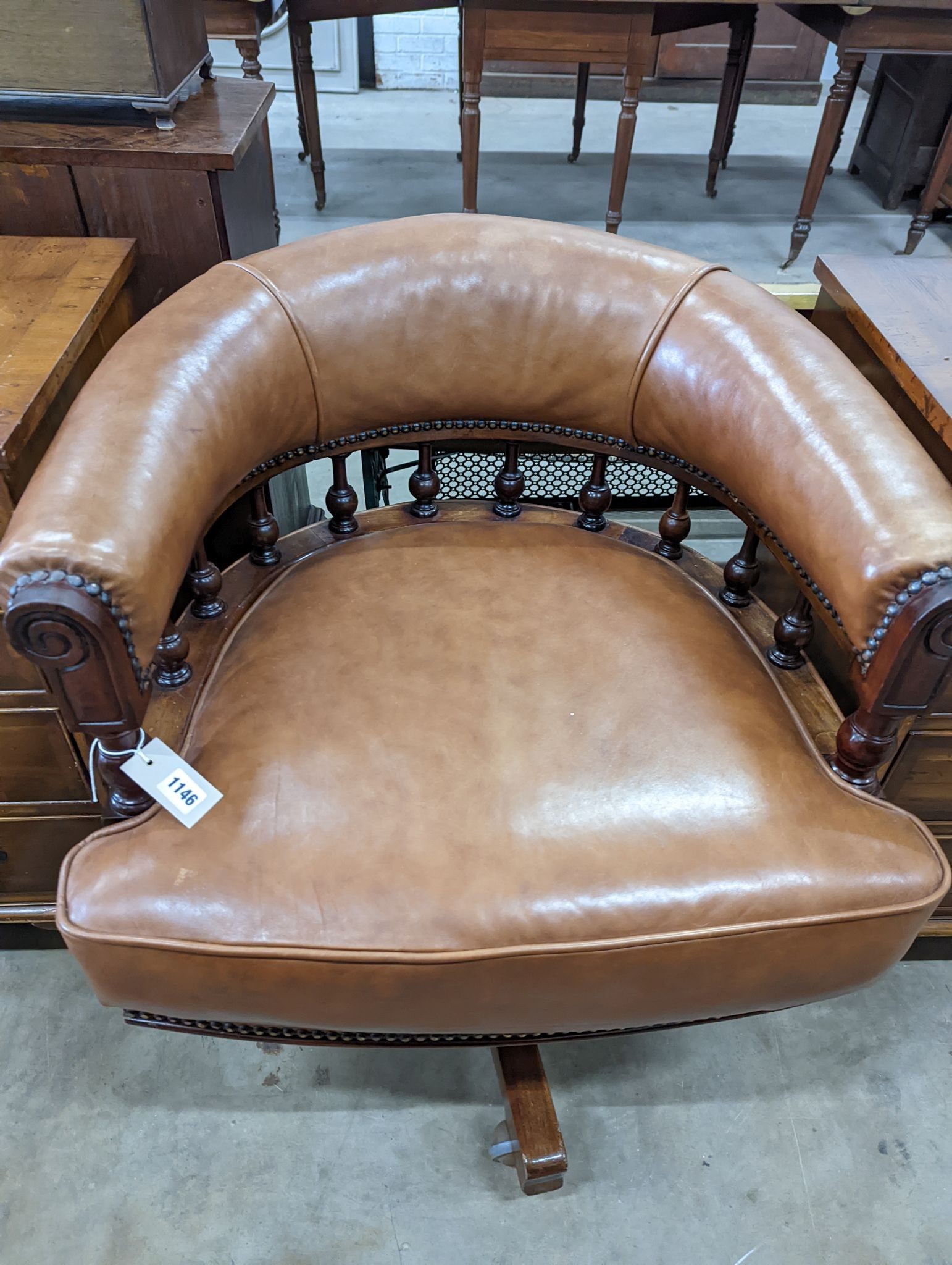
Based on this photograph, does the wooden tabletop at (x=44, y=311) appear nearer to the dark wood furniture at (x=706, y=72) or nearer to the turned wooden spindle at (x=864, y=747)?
the turned wooden spindle at (x=864, y=747)

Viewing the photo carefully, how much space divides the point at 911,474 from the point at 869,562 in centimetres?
11

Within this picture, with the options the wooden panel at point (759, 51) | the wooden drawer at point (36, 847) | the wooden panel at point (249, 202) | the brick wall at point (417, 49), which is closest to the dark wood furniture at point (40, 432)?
the wooden drawer at point (36, 847)

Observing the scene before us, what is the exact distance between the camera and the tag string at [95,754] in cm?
83

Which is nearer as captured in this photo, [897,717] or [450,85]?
[897,717]

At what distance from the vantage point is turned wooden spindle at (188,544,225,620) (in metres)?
Answer: 1.03

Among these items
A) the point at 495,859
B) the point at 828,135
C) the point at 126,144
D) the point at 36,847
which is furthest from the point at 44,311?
the point at 828,135

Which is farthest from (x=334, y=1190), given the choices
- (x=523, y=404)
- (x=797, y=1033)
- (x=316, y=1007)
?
(x=523, y=404)

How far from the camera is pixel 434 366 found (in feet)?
3.58

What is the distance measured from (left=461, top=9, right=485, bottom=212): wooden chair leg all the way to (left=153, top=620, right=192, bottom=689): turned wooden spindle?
80.0 inches

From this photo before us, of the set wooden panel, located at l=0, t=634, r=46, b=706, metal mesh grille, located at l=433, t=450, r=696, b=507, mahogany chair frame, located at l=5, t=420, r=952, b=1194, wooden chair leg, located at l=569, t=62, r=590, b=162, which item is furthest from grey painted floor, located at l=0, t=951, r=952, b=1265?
wooden chair leg, located at l=569, t=62, r=590, b=162

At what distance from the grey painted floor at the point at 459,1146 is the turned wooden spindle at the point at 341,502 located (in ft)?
2.20

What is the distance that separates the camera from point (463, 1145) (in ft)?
3.72

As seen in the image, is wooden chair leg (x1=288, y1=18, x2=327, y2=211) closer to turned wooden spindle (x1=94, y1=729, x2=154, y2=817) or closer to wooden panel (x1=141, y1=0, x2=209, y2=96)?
wooden panel (x1=141, y1=0, x2=209, y2=96)

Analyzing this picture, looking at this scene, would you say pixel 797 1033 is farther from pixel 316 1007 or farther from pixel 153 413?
pixel 153 413
